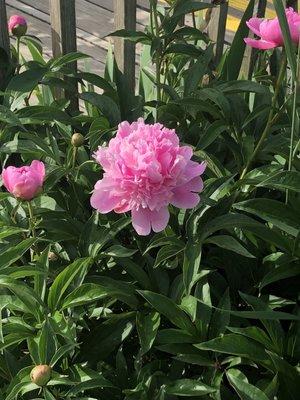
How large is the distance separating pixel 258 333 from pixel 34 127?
0.87m

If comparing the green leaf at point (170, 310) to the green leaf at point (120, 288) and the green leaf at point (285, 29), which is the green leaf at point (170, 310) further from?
the green leaf at point (285, 29)

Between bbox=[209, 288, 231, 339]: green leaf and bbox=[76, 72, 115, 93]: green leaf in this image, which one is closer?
bbox=[209, 288, 231, 339]: green leaf

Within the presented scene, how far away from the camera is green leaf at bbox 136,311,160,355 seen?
4.29 feet

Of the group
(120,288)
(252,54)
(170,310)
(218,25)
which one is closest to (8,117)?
(120,288)

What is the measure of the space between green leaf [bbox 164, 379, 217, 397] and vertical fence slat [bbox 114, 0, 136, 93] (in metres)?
0.96

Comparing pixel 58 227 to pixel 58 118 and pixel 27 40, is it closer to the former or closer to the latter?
pixel 58 118

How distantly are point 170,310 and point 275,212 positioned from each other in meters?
0.30

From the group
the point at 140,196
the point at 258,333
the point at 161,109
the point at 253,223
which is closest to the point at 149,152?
Result: the point at 140,196

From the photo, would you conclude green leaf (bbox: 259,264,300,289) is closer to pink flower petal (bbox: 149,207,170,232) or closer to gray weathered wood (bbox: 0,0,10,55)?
pink flower petal (bbox: 149,207,170,232)

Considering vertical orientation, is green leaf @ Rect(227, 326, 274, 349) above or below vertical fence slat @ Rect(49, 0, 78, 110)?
below

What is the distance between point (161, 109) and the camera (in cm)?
172

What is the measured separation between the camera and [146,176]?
117cm

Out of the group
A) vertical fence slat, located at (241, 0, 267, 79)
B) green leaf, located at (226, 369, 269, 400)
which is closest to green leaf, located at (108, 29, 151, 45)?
vertical fence slat, located at (241, 0, 267, 79)

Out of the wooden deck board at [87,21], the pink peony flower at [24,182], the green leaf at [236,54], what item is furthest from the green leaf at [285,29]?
the wooden deck board at [87,21]
